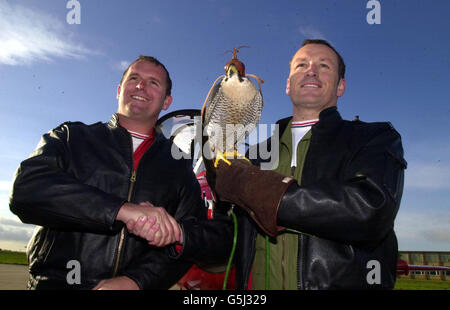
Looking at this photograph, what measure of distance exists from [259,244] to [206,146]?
1117 mm

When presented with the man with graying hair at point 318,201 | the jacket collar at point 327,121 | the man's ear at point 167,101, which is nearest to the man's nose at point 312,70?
the man with graying hair at point 318,201

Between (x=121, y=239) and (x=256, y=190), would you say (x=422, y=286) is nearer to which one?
(x=256, y=190)

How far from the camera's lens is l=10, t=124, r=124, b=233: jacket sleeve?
1.99 meters

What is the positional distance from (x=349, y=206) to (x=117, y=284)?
5.59ft

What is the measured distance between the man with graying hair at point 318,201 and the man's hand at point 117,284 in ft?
1.45

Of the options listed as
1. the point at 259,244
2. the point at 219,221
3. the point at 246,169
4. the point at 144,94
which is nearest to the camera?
the point at 246,169

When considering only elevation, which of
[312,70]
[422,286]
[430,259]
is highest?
[312,70]

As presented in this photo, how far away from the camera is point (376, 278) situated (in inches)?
74.3

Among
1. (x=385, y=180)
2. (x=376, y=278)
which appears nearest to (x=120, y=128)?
(x=385, y=180)

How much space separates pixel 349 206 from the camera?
169cm

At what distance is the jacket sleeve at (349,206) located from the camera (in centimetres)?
168

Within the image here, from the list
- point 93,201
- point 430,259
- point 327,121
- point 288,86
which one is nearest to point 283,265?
point 327,121
